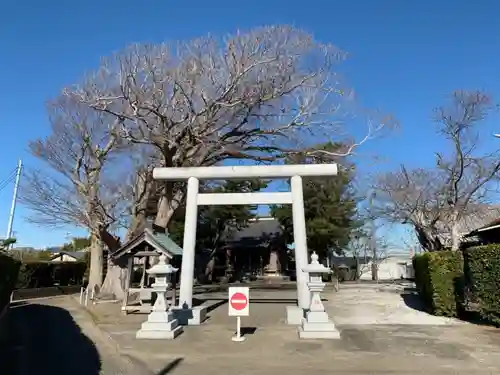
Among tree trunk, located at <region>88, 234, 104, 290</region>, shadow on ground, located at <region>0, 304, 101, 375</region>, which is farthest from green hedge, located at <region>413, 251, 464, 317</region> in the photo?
tree trunk, located at <region>88, 234, 104, 290</region>

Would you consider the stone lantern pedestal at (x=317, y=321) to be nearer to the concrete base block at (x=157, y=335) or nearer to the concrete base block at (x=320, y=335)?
the concrete base block at (x=320, y=335)

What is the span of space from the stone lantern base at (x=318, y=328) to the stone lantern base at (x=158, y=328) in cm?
312

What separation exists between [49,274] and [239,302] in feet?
60.1

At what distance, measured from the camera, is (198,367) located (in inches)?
273

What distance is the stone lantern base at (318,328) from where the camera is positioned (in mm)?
9438

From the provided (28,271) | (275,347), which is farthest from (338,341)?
(28,271)

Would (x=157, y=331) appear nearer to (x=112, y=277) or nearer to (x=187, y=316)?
(x=187, y=316)

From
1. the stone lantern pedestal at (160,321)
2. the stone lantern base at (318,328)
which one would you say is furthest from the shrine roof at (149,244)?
the stone lantern base at (318,328)

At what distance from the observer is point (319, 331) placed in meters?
9.48

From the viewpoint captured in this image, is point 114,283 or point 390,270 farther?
point 390,270

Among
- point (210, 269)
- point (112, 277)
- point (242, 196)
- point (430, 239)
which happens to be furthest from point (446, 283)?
point (210, 269)

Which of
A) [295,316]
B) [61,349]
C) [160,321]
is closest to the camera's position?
[61,349]

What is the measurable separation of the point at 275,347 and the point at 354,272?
1408 inches

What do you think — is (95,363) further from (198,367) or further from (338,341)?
(338,341)
